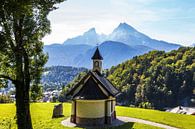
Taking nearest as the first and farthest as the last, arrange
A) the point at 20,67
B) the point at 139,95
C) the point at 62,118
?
the point at 20,67 < the point at 62,118 < the point at 139,95

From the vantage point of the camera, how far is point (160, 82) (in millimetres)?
132875

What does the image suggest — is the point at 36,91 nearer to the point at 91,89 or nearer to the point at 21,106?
the point at 21,106

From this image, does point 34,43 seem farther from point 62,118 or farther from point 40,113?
point 40,113

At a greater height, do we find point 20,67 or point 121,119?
point 20,67

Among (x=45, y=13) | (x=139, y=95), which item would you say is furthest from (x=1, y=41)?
(x=139, y=95)

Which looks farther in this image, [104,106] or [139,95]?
[139,95]

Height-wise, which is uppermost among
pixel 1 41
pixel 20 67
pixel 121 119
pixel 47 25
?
pixel 47 25

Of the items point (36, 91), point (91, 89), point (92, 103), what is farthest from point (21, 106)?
point (91, 89)

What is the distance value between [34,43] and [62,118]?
14.5 metres

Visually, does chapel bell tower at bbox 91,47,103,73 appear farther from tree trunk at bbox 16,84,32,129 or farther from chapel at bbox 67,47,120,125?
tree trunk at bbox 16,84,32,129

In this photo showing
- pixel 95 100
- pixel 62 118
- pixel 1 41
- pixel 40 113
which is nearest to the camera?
pixel 1 41

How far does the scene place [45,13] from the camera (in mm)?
22562

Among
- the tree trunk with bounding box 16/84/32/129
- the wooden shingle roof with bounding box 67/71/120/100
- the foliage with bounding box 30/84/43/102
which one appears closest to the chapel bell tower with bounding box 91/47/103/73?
the wooden shingle roof with bounding box 67/71/120/100

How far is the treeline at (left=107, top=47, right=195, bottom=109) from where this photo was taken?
5162 inches
